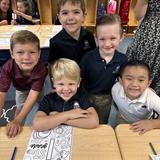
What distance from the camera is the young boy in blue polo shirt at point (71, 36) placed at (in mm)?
1630

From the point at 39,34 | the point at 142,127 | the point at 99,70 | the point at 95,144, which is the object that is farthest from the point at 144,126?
the point at 39,34

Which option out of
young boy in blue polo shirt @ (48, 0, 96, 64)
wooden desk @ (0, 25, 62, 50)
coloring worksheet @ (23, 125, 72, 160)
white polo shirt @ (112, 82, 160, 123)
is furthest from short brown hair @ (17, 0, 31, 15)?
coloring worksheet @ (23, 125, 72, 160)

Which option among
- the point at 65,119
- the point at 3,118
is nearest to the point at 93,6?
the point at 3,118

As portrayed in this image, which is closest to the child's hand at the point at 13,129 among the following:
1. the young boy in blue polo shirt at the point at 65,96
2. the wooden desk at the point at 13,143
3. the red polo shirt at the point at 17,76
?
the wooden desk at the point at 13,143

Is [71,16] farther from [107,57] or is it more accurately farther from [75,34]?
Result: [107,57]

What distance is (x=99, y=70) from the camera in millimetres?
1589

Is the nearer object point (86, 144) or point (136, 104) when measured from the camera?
point (86, 144)

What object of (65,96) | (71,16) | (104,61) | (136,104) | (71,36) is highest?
(71,16)

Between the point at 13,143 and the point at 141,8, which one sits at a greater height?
the point at 141,8

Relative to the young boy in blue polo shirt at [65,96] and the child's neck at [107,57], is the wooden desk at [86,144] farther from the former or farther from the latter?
the child's neck at [107,57]

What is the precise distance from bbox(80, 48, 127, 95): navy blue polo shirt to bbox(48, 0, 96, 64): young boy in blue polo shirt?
0.45 ft

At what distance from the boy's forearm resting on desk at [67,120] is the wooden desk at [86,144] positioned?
0.03 metres

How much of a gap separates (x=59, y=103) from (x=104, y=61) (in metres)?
0.44

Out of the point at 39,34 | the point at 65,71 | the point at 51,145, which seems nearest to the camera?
the point at 51,145
